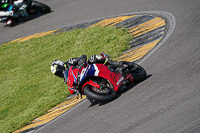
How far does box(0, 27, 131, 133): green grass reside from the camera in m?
8.95

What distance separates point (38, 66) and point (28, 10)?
5.37m

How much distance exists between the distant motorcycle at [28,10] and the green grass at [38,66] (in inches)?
91.0

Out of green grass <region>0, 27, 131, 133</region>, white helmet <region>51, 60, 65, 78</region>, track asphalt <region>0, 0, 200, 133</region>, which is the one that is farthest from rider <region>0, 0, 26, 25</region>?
white helmet <region>51, 60, 65, 78</region>

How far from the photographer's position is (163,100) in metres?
5.78

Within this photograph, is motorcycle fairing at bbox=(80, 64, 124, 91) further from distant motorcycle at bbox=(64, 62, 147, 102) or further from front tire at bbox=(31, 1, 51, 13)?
front tire at bbox=(31, 1, 51, 13)

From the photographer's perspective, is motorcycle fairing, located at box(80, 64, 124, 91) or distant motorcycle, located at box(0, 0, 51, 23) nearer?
motorcycle fairing, located at box(80, 64, 124, 91)

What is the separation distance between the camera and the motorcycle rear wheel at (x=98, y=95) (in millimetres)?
6348

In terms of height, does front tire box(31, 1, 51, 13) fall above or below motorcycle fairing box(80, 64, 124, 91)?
below

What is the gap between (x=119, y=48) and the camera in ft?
33.5

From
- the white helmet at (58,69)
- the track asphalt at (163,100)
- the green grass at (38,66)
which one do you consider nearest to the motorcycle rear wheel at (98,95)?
the track asphalt at (163,100)

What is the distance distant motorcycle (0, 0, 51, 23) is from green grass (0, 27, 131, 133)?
2.31m

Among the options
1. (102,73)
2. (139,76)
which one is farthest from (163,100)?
(102,73)

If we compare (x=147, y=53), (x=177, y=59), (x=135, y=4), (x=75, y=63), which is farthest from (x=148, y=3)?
(x=75, y=63)

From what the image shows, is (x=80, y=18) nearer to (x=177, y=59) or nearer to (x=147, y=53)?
(x=147, y=53)
